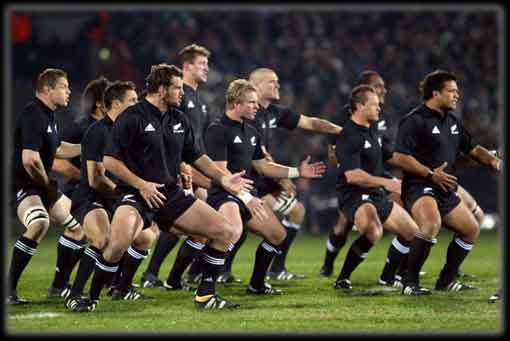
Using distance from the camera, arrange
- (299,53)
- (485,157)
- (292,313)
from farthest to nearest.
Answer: (299,53) < (485,157) < (292,313)

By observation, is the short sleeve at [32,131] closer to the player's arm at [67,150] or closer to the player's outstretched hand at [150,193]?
the player's arm at [67,150]

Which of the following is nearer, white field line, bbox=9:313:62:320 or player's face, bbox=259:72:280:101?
white field line, bbox=9:313:62:320

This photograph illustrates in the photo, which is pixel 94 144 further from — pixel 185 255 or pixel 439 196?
pixel 439 196

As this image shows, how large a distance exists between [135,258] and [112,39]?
45.5ft

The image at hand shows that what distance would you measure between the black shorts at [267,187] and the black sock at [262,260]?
4.88 ft

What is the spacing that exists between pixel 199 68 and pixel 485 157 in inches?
126

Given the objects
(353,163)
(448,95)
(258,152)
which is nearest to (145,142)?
(258,152)

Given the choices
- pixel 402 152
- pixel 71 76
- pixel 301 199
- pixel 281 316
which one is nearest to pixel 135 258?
pixel 281 316

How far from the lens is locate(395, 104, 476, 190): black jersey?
34.3 ft

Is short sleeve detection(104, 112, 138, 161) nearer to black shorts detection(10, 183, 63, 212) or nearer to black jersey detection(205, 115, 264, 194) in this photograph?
black shorts detection(10, 183, 63, 212)

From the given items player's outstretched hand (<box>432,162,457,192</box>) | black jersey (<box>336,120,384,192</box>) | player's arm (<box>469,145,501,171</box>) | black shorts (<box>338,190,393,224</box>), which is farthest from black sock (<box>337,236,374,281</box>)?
player's arm (<box>469,145,501,171</box>)

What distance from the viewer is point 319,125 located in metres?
12.0

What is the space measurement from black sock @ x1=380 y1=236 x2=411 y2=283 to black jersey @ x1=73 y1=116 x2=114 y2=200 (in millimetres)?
3087

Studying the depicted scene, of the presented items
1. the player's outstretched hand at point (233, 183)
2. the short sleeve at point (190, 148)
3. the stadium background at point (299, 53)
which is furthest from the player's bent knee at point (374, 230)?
the stadium background at point (299, 53)
